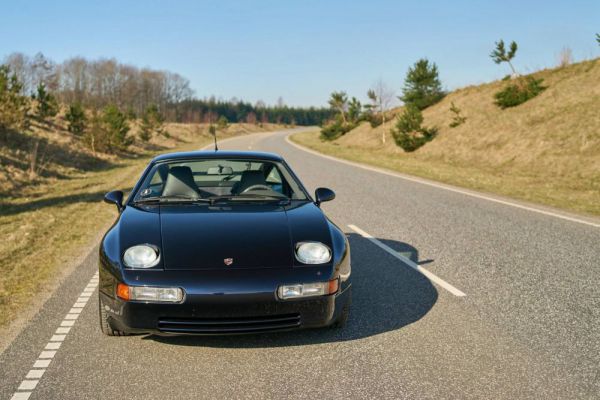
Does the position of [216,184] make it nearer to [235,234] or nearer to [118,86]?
[235,234]

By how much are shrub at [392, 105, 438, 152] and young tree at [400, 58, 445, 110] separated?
28.4ft

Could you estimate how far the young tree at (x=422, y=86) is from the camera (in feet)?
138

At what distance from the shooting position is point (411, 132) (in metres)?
33.1

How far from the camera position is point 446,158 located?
28703 mm

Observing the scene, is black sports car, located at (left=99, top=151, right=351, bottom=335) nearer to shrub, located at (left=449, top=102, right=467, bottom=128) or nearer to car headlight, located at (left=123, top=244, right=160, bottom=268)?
car headlight, located at (left=123, top=244, right=160, bottom=268)

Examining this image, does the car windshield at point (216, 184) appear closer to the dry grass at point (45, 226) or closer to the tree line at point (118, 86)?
Result: the dry grass at point (45, 226)

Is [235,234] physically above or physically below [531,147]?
above

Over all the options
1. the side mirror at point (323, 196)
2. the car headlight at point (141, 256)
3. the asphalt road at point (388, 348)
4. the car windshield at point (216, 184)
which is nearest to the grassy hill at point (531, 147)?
the asphalt road at point (388, 348)

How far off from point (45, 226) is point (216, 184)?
5166mm

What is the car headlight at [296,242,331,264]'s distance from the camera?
3.83 metres

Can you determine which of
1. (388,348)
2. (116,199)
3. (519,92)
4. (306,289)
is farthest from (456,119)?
(306,289)

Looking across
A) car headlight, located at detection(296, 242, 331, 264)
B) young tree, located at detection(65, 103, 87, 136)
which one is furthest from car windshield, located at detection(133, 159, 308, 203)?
young tree, located at detection(65, 103, 87, 136)

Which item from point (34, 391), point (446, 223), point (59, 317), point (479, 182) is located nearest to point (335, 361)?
point (34, 391)

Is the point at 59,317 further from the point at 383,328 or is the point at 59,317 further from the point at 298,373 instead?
the point at 383,328
